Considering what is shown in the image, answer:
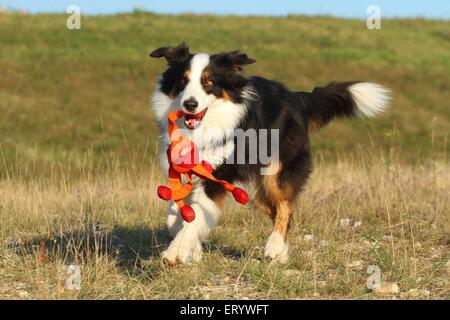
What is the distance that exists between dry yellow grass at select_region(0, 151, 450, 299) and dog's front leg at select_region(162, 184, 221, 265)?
0.09 m

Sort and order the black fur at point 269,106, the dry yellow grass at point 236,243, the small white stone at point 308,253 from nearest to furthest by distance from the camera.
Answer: the dry yellow grass at point 236,243 → the black fur at point 269,106 → the small white stone at point 308,253

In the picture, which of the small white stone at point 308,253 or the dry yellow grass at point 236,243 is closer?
the dry yellow grass at point 236,243

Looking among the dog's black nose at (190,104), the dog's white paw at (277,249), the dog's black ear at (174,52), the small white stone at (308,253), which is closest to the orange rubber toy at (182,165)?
the dog's black nose at (190,104)

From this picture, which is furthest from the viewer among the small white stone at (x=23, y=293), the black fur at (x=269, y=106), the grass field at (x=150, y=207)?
the black fur at (x=269, y=106)

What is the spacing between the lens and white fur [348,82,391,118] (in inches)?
263

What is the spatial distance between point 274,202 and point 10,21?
21.5 meters

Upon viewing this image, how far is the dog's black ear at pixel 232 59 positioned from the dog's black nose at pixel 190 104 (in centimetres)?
52

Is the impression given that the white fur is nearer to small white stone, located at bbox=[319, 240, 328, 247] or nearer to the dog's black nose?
small white stone, located at bbox=[319, 240, 328, 247]

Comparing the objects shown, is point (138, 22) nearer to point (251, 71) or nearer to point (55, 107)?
point (251, 71)

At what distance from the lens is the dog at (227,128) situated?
17.4ft

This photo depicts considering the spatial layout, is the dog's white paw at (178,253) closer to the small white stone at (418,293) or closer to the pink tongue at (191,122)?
the pink tongue at (191,122)

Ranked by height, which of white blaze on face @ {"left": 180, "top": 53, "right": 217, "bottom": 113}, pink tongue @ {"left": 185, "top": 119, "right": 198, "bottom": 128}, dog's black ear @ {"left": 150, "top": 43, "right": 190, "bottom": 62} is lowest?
pink tongue @ {"left": 185, "top": 119, "right": 198, "bottom": 128}

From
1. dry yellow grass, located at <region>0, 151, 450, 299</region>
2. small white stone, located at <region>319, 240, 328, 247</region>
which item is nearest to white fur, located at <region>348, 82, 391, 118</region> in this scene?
dry yellow grass, located at <region>0, 151, 450, 299</region>

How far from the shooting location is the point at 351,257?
18.9 feet
